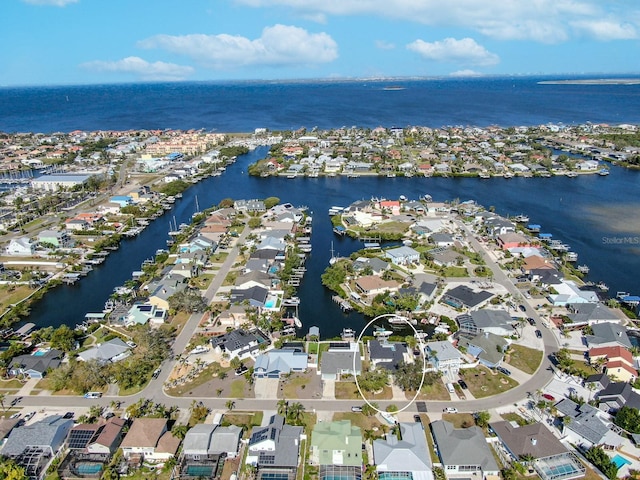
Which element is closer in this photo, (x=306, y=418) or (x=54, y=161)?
(x=306, y=418)

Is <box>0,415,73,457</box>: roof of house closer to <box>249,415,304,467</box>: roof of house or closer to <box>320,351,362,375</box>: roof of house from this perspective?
<box>249,415,304,467</box>: roof of house

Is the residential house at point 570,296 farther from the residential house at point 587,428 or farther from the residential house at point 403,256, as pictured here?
the residential house at point 587,428

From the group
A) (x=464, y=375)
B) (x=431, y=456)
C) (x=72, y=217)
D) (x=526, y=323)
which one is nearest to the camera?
(x=431, y=456)

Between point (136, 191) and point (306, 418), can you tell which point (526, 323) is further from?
point (136, 191)

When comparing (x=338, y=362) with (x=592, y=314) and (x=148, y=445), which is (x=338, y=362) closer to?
(x=148, y=445)

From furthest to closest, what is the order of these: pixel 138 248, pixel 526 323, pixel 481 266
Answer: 1. pixel 138 248
2. pixel 481 266
3. pixel 526 323

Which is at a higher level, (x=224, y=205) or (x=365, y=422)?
(x=224, y=205)

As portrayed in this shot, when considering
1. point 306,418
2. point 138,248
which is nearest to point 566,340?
point 306,418

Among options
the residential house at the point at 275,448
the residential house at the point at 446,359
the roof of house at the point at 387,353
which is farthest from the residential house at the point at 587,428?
the residential house at the point at 275,448
